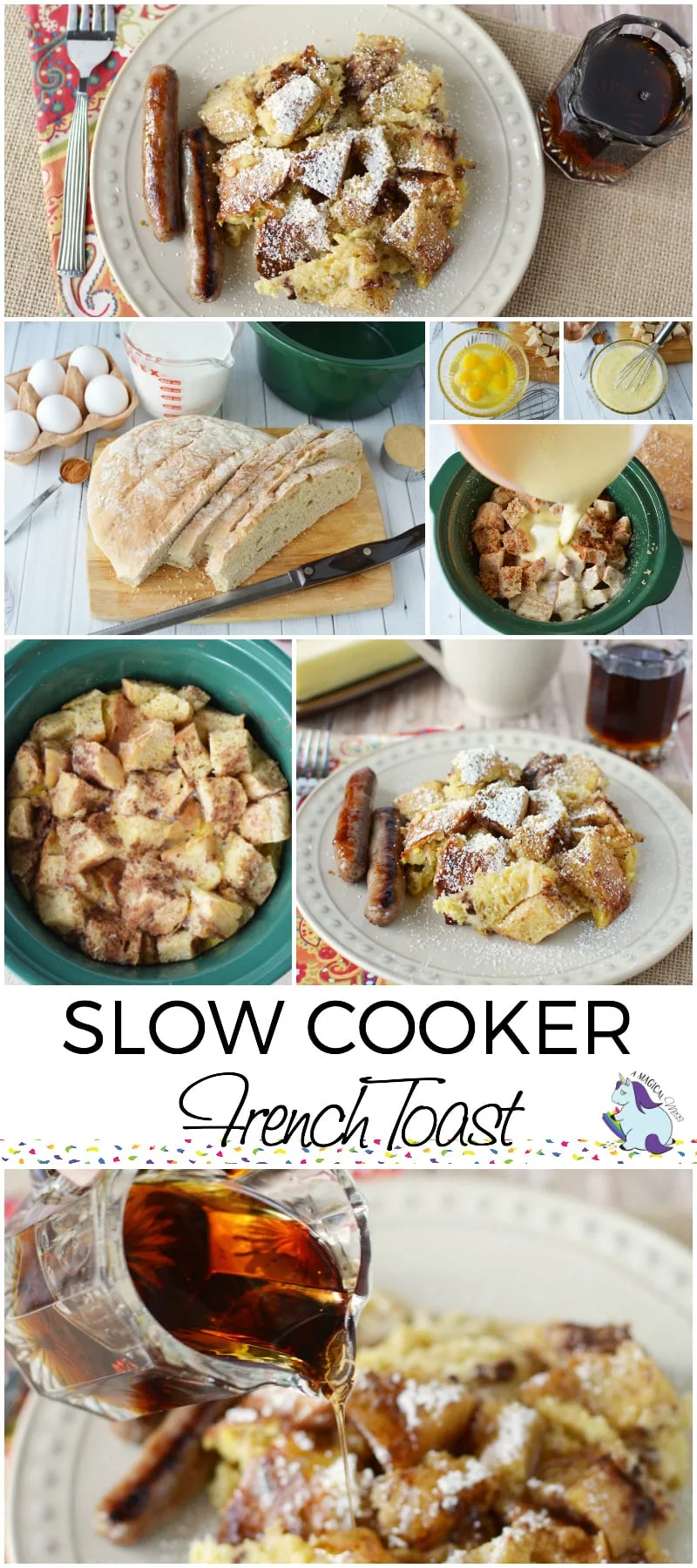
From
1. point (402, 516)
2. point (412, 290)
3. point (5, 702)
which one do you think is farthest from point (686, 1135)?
point (412, 290)

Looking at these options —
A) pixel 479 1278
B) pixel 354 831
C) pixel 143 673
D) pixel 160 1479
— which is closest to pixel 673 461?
pixel 354 831

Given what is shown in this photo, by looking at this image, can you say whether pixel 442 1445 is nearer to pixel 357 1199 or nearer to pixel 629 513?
pixel 357 1199

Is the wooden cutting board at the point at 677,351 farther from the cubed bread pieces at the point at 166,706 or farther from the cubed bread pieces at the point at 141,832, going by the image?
the cubed bread pieces at the point at 141,832

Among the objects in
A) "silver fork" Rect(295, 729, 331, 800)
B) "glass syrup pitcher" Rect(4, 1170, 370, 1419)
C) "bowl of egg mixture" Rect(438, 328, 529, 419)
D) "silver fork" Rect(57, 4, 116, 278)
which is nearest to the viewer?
"glass syrup pitcher" Rect(4, 1170, 370, 1419)

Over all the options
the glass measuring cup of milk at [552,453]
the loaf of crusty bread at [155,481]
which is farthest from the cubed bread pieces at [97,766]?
the glass measuring cup of milk at [552,453]

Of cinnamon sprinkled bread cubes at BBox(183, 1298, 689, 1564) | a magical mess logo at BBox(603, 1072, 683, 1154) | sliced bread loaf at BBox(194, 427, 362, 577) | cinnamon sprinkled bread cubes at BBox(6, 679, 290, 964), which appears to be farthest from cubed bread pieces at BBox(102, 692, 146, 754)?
cinnamon sprinkled bread cubes at BBox(183, 1298, 689, 1564)

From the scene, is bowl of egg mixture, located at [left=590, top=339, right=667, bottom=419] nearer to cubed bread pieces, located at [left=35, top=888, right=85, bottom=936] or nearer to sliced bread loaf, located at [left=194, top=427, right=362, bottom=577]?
sliced bread loaf, located at [left=194, top=427, right=362, bottom=577]

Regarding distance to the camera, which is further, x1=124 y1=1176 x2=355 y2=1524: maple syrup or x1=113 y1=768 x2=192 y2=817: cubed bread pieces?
x1=113 y1=768 x2=192 y2=817: cubed bread pieces
